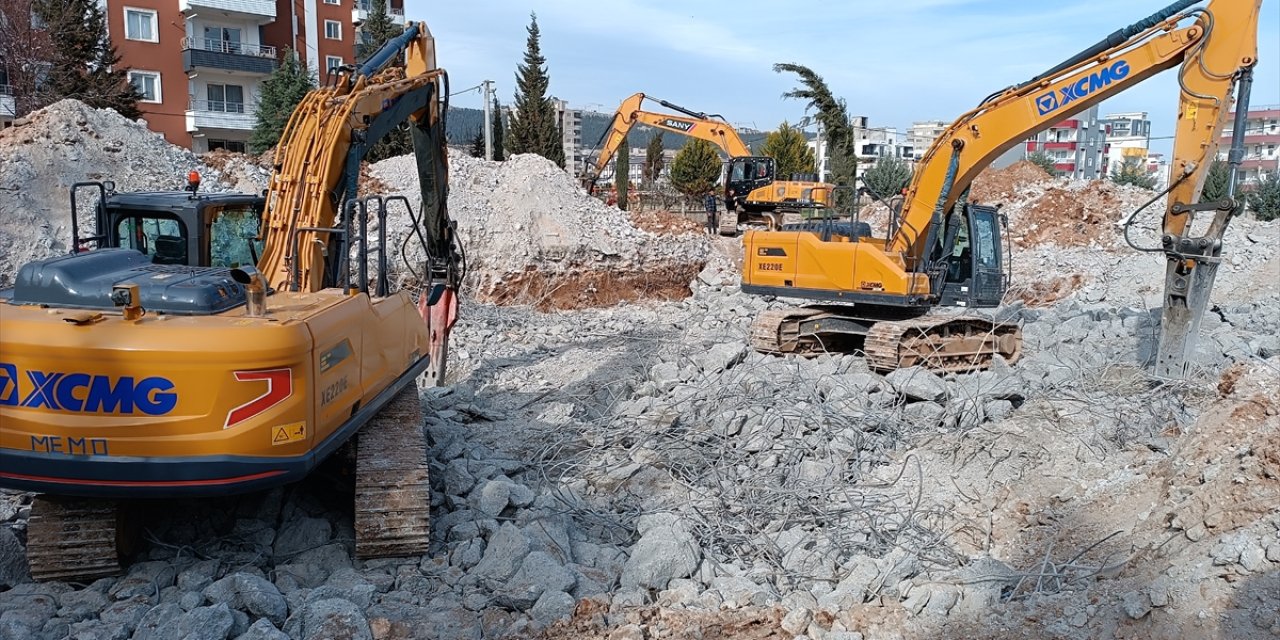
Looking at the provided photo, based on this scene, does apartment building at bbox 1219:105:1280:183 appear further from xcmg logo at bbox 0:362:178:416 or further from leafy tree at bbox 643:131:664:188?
xcmg logo at bbox 0:362:178:416

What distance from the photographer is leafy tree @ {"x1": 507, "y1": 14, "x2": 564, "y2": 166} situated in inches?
1411

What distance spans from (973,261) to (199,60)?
1136 inches

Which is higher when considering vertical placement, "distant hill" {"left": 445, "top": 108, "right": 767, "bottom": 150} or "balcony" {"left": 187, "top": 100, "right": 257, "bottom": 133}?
"distant hill" {"left": 445, "top": 108, "right": 767, "bottom": 150}

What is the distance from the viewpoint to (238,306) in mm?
4496

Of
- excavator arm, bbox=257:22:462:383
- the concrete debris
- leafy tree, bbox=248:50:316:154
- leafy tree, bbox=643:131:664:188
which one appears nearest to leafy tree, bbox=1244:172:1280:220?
the concrete debris

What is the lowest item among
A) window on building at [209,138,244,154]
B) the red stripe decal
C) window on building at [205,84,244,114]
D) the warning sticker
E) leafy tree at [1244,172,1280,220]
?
the warning sticker

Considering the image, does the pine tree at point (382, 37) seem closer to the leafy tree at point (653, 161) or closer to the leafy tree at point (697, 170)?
the leafy tree at point (697, 170)

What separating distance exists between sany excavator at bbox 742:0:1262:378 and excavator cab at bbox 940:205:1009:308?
0.02 m

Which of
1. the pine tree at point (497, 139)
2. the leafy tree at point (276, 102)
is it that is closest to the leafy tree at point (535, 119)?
the pine tree at point (497, 139)

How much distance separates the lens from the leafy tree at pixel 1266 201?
90.1 ft

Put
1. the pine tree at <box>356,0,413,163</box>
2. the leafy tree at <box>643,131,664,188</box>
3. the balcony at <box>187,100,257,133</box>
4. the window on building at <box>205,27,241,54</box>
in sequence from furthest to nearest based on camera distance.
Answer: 1. the leafy tree at <box>643,131,664,188</box>
2. the window on building at <box>205,27,241,54</box>
3. the balcony at <box>187,100,257,133</box>
4. the pine tree at <box>356,0,413,163</box>

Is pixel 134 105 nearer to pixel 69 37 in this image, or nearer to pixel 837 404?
pixel 69 37

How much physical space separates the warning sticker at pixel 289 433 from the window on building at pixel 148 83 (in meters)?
31.2

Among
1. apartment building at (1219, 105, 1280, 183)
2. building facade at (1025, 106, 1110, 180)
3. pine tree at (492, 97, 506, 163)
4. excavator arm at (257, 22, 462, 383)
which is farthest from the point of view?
apartment building at (1219, 105, 1280, 183)
